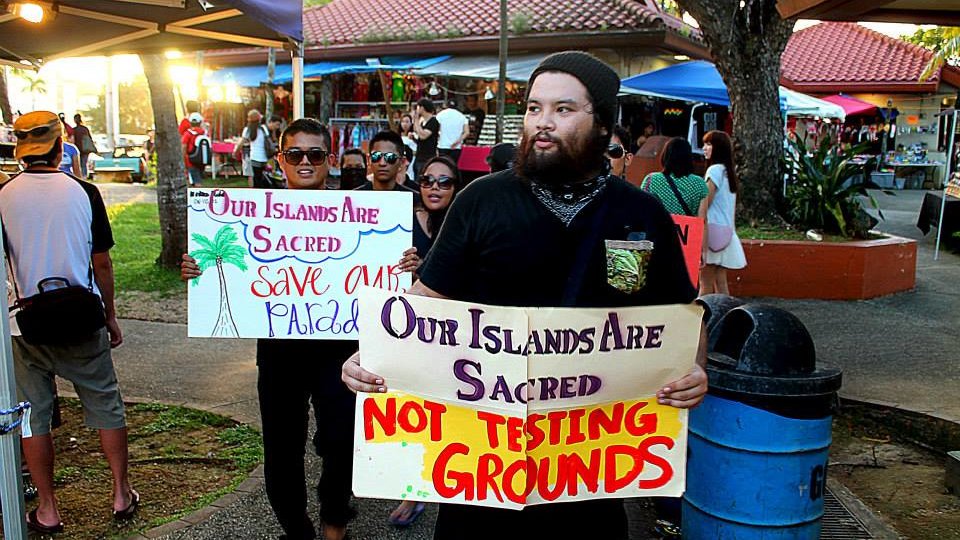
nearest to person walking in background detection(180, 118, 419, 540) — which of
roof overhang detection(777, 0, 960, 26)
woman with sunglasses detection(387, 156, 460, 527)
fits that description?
woman with sunglasses detection(387, 156, 460, 527)

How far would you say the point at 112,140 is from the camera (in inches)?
1271

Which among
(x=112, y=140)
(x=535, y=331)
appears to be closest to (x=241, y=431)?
(x=535, y=331)

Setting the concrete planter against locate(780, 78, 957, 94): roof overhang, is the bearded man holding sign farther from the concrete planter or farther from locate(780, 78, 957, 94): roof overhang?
locate(780, 78, 957, 94): roof overhang

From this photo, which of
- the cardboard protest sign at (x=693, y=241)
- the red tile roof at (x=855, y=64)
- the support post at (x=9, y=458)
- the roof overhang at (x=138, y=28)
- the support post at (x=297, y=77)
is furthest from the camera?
the red tile roof at (x=855, y=64)

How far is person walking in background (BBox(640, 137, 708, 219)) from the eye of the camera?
6773 mm

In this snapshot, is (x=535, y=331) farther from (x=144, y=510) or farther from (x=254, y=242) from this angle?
(x=144, y=510)

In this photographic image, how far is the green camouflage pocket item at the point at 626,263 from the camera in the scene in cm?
227

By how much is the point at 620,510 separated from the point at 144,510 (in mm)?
2849

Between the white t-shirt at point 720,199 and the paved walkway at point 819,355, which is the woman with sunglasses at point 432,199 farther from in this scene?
the white t-shirt at point 720,199

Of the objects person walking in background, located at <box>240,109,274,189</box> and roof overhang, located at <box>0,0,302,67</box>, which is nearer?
roof overhang, located at <box>0,0,302,67</box>

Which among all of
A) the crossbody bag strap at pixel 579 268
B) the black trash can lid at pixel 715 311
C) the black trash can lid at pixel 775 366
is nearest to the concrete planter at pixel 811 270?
the black trash can lid at pixel 715 311

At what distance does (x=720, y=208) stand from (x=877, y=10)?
2140mm

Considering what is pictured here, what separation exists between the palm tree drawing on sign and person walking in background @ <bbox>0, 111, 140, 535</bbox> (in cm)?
62

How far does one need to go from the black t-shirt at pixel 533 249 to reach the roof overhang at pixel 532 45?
1438cm
